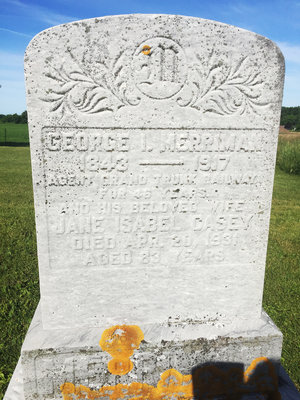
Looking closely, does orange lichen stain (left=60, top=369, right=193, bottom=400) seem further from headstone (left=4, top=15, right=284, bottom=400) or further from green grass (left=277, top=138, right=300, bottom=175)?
green grass (left=277, top=138, right=300, bottom=175)

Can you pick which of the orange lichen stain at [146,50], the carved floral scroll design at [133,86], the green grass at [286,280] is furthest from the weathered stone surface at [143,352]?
the orange lichen stain at [146,50]

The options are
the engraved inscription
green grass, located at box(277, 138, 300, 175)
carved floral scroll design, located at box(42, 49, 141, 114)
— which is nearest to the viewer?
carved floral scroll design, located at box(42, 49, 141, 114)

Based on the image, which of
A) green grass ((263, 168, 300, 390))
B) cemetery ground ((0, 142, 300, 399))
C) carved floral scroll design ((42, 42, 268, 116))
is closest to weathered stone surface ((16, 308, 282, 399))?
cemetery ground ((0, 142, 300, 399))

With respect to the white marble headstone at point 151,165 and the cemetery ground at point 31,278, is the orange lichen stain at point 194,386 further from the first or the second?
the cemetery ground at point 31,278

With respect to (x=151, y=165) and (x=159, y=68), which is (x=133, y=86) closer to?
(x=159, y=68)

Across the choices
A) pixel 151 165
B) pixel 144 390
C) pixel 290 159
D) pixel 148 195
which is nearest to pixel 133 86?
pixel 151 165

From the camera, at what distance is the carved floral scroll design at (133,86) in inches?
69.2

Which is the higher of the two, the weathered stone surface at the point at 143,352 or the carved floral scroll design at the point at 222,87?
the carved floral scroll design at the point at 222,87

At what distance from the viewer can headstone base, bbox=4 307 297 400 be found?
2.01 metres

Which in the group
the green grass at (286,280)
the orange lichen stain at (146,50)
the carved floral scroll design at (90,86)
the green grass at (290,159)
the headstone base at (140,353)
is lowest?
the green grass at (286,280)

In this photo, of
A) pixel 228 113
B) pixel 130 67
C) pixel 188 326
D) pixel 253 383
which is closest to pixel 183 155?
pixel 228 113

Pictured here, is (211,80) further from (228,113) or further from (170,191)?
(170,191)

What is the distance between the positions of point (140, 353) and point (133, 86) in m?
1.64

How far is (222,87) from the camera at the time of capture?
186 cm
